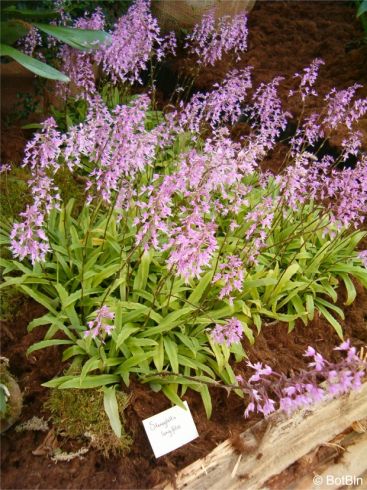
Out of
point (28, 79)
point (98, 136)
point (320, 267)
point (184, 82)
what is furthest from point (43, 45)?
point (320, 267)

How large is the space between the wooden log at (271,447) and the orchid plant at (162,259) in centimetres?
21

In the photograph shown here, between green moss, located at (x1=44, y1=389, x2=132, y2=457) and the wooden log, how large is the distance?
0.82ft

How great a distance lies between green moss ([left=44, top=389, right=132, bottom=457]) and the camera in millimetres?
2186

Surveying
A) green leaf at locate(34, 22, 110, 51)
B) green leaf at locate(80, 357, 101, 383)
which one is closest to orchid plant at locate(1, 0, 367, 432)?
green leaf at locate(80, 357, 101, 383)

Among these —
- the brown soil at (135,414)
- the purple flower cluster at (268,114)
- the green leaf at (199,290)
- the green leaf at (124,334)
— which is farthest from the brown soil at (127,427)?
the purple flower cluster at (268,114)

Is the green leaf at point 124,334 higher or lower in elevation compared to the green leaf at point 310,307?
lower

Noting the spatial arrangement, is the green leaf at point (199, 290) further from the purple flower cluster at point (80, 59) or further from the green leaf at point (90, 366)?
the purple flower cluster at point (80, 59)

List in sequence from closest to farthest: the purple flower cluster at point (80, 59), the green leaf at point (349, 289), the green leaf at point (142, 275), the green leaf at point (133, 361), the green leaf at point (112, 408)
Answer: the green leaf at point (112, 408), the green leaf at point (133, 361), the green leaf at point (142, 275), the green leaf at point (349, 289), the purple flower cluster at point (80, 59)

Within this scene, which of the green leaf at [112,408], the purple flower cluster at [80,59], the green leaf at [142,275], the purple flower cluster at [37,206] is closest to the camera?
the purple flower cluster at [37,206]

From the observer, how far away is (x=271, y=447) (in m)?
2.44

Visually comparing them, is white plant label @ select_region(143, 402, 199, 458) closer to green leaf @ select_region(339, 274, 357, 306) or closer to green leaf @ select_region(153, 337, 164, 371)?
green leaf @ select_region(153, 337, 164, 371)

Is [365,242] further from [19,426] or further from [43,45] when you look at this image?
[43,45]

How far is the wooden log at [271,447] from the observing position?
222 cm

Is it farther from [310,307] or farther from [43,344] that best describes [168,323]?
[310,307]
